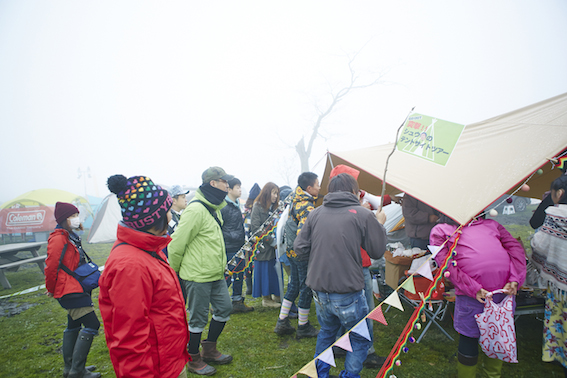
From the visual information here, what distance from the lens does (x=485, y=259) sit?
225 cm

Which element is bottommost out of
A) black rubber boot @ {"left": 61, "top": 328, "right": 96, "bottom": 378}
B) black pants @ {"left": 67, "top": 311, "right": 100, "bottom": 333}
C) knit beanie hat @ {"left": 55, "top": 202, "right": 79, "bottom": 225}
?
black rubber boot @ {"left": 61, "top": 328, "right": 96, "bottom": 378}

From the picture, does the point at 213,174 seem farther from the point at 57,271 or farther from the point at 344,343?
the point at 344,343

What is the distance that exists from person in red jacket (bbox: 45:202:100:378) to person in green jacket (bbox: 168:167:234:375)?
0.96 meters

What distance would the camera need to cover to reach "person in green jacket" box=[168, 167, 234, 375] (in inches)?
105

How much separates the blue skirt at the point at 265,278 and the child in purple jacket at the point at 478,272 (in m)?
2.80

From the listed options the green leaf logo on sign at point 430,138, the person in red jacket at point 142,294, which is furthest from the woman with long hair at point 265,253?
the person in red jacket at point 142,294

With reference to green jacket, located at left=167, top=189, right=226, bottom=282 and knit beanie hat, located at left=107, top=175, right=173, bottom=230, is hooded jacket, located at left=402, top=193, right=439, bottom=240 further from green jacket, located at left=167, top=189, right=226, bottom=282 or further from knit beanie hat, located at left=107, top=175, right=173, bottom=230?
knit beanie hat, located at left=107, top=175, right=173, bottom=230

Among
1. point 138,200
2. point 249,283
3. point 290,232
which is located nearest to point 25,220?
point 249,283

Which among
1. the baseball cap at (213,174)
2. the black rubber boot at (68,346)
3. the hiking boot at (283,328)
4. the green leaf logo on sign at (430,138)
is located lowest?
the hiking boot at (283,328)

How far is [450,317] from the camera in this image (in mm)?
3697

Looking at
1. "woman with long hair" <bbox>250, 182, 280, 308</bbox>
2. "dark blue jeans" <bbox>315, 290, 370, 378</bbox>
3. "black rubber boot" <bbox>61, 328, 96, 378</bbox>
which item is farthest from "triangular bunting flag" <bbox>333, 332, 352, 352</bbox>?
"black rubber boot" <bbox>61, 328, 96, 378</bbox>

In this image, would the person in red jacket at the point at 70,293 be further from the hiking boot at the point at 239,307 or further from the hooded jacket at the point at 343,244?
the hooded jacket at the point at 343,244

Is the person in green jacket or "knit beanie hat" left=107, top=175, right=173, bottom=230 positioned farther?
the person in green jacket

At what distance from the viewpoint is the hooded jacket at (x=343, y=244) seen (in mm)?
2121
